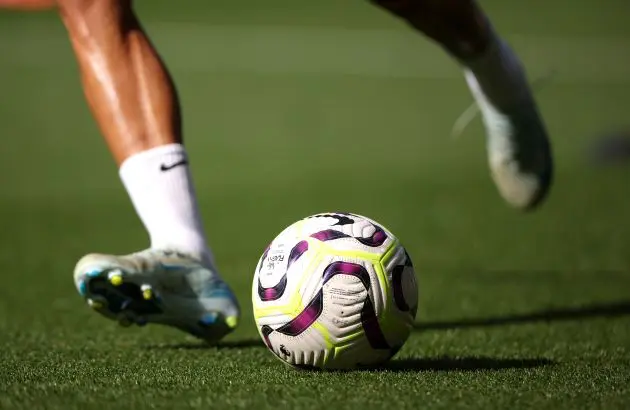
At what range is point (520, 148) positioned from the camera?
5.77m

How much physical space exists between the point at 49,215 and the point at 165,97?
3944 millimetres

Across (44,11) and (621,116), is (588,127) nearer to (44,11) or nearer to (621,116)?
(621,116)

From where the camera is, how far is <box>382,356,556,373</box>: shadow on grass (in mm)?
3572

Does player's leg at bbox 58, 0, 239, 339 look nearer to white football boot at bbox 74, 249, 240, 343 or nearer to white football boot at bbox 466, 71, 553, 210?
white football boot at bbox 74, 249, 240, 343

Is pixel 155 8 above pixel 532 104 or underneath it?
underneath

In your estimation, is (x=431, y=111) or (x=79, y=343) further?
(x=431, y=111)

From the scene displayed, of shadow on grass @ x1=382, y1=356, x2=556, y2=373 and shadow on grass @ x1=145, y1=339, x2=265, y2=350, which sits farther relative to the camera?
shadow on grass @ x1=145, y1=339, x2=265, y2=350

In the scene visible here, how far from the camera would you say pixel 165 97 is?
14.0 feet

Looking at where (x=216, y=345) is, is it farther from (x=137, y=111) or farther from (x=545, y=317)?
(x=545, y=317)

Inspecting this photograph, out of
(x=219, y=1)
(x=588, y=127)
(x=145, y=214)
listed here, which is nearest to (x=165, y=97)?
(x=145, y=214)

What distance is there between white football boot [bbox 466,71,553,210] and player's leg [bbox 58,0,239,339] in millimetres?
1945

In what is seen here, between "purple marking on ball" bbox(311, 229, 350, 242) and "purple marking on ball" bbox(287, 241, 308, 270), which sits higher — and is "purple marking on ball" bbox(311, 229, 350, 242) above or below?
above

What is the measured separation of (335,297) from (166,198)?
38.4 inches

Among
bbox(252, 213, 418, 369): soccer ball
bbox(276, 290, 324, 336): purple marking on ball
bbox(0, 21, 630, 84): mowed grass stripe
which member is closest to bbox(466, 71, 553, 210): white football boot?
bbox(252, 213, 418, 369): soccer ball
